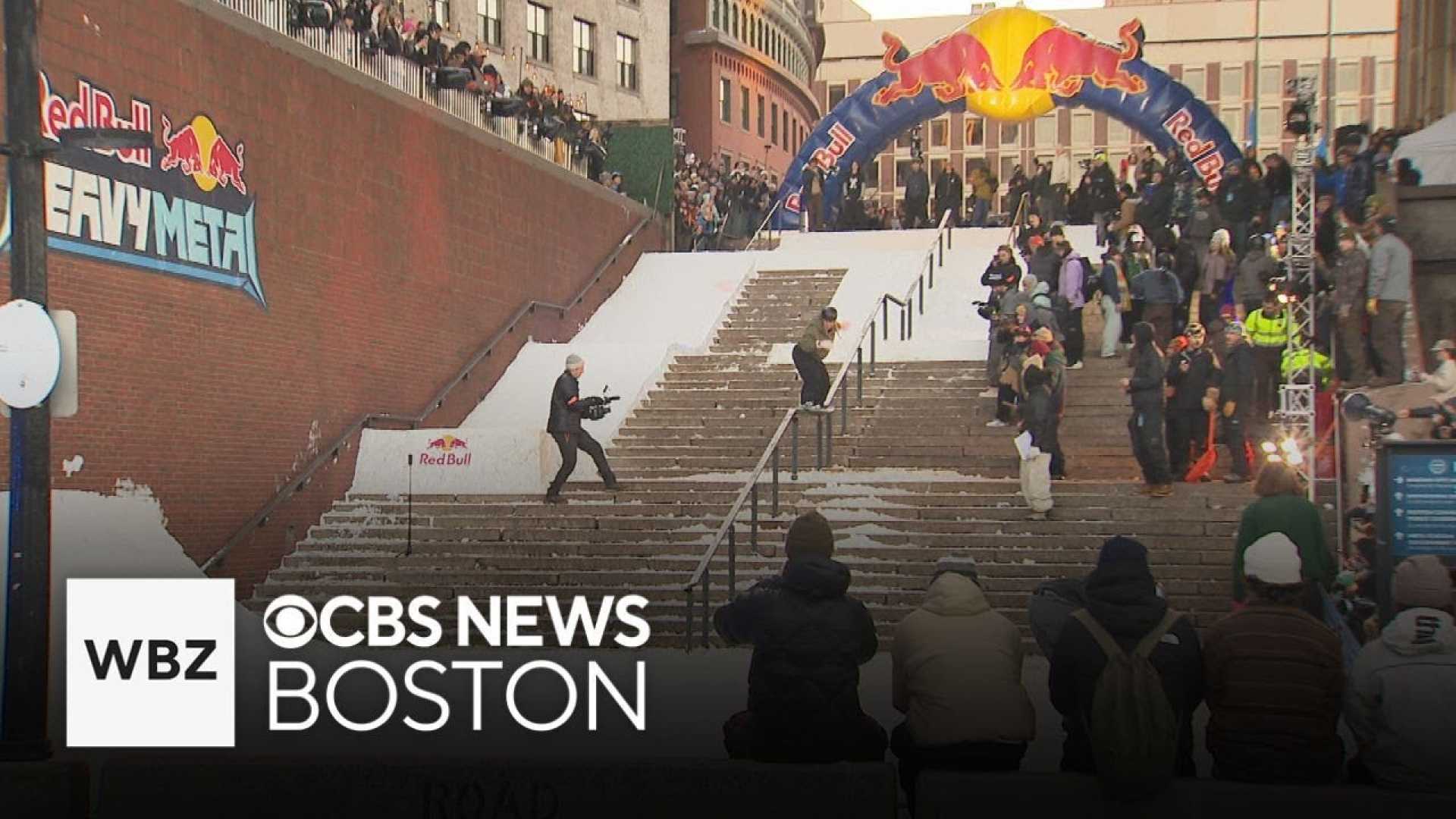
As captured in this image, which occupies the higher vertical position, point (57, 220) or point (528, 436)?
point (57, 220)

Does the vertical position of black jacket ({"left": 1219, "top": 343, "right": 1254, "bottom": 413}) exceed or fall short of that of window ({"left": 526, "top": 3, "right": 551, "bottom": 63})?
it falls short

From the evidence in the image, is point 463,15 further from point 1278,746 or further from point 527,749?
point 1278,746

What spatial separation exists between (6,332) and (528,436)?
32.4 feet

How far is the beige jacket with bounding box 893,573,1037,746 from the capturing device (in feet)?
20.2

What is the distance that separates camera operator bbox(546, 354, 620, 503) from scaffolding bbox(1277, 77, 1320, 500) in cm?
678

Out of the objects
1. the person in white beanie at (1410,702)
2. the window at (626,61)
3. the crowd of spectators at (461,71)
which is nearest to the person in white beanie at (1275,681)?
the person in white beanie at (1410,702)

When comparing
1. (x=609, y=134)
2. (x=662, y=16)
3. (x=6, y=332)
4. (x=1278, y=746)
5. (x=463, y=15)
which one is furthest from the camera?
(x=662, y=16)

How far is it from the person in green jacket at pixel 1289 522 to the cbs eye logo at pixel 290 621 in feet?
25.8

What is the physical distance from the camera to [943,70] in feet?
102

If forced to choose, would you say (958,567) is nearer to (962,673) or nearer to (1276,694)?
(962,673)

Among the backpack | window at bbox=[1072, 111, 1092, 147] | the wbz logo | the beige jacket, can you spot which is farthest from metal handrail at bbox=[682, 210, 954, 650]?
window at bbox=[1072, 111, 1092, 147]

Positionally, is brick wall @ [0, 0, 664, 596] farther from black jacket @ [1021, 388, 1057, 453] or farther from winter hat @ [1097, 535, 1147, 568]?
winter hat @ [1097, 535, 1147, 568]

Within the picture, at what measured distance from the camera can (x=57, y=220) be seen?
13633 mm

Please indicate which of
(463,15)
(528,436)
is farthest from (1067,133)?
(528,436)
